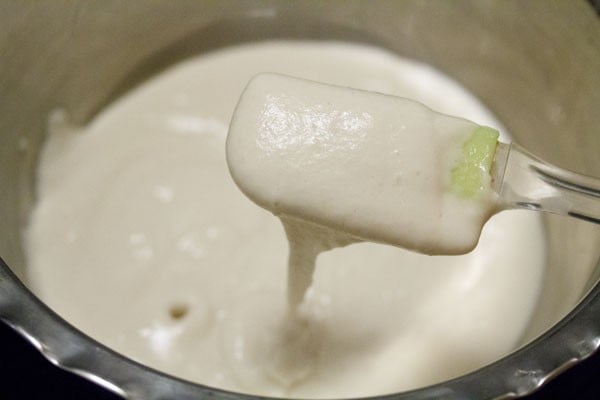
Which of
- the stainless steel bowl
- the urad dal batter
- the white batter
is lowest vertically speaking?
the urad dal batter

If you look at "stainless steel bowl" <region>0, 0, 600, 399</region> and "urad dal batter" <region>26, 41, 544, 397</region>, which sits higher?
"stainless steel bowl" <region>0, 0, 600, 399</region>

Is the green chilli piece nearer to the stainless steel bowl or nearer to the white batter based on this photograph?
the white batter

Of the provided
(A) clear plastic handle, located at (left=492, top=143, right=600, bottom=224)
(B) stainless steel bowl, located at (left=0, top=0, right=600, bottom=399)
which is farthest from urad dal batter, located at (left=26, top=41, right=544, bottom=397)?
(A) clear plastic handle, located at (left=492, top=143, right=600, bottom=224)

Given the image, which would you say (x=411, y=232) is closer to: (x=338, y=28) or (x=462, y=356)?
(x=462, y=356)

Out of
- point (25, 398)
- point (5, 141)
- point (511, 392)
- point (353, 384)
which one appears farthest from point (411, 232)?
point (5, 141)

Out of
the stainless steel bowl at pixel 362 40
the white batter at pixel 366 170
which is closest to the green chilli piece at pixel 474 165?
the white batter at pixel 366 170

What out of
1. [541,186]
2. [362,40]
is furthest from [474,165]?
[362,40]

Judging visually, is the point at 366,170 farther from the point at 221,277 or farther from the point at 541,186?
the point at 221,277

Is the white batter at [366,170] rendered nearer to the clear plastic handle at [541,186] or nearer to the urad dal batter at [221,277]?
the clear plastic handle at [541,186]
